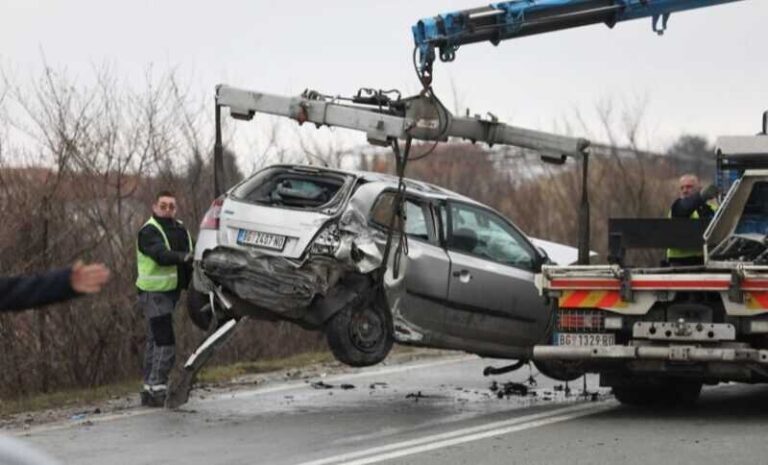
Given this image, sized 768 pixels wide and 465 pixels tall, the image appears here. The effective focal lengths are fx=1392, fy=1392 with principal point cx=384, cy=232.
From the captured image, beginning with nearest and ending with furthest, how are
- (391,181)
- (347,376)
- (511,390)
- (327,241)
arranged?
(327,241) < (391,181) < (511,390) < (347,376)

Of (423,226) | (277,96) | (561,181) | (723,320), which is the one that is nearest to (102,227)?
(277,96)

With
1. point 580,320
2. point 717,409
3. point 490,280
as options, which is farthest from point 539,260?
point 717,409

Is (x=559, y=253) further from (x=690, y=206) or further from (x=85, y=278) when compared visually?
A: (x=85, y=278)

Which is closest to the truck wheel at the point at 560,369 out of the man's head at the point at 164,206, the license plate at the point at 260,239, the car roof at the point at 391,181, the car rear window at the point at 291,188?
the car roof at the point at 391,181

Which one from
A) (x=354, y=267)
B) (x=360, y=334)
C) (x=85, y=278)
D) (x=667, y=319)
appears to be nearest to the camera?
(x=85, y=278)

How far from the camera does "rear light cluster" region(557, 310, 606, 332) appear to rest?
10.8 metres

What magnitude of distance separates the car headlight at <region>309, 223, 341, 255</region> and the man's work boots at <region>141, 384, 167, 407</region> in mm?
2031

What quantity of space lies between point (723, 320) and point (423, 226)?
274 cm

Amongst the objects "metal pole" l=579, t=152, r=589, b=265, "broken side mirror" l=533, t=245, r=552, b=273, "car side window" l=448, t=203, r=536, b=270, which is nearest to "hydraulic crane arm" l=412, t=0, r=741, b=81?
"car side window" l=448, t=203, r=536, b=270

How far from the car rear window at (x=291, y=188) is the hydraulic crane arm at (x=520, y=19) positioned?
1.31 m

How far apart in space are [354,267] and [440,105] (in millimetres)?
1611

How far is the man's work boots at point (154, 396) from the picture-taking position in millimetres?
11820

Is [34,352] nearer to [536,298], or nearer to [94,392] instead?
[94,392]

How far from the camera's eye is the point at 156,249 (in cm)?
1184
